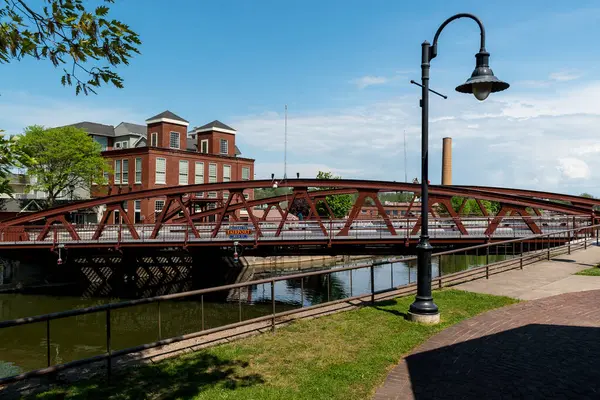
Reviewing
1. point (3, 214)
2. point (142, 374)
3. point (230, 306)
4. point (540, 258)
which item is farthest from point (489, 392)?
point (3, 214)

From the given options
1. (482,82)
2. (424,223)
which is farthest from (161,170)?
(482,82)

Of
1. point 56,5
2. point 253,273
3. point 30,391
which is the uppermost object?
point 56,5

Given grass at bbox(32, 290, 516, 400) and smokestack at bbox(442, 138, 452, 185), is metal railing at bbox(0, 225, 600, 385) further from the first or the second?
smokestack at bbox(442, 138, 452, 185)

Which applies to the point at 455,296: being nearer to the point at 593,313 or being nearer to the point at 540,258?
the point at 593,313

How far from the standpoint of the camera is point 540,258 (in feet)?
57.2

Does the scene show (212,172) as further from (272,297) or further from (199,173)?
(272,297)

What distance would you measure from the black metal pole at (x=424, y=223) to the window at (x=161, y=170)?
1703 inches

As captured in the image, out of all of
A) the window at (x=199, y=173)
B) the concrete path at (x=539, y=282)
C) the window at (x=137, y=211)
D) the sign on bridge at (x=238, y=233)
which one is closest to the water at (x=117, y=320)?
the sign on bridge at (x=238, y=233)

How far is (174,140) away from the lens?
5191 centimetres

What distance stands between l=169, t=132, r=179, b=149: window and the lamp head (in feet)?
153

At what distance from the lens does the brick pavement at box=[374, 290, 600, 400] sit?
5.63 meters

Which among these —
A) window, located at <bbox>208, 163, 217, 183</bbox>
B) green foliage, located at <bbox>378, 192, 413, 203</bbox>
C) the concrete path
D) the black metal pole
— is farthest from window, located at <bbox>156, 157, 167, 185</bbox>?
green foliage, located at <bbox>378, 192, 413, 203</bbox>

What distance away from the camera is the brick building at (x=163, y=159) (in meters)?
47.9

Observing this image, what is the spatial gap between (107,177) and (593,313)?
51801 millimetres
